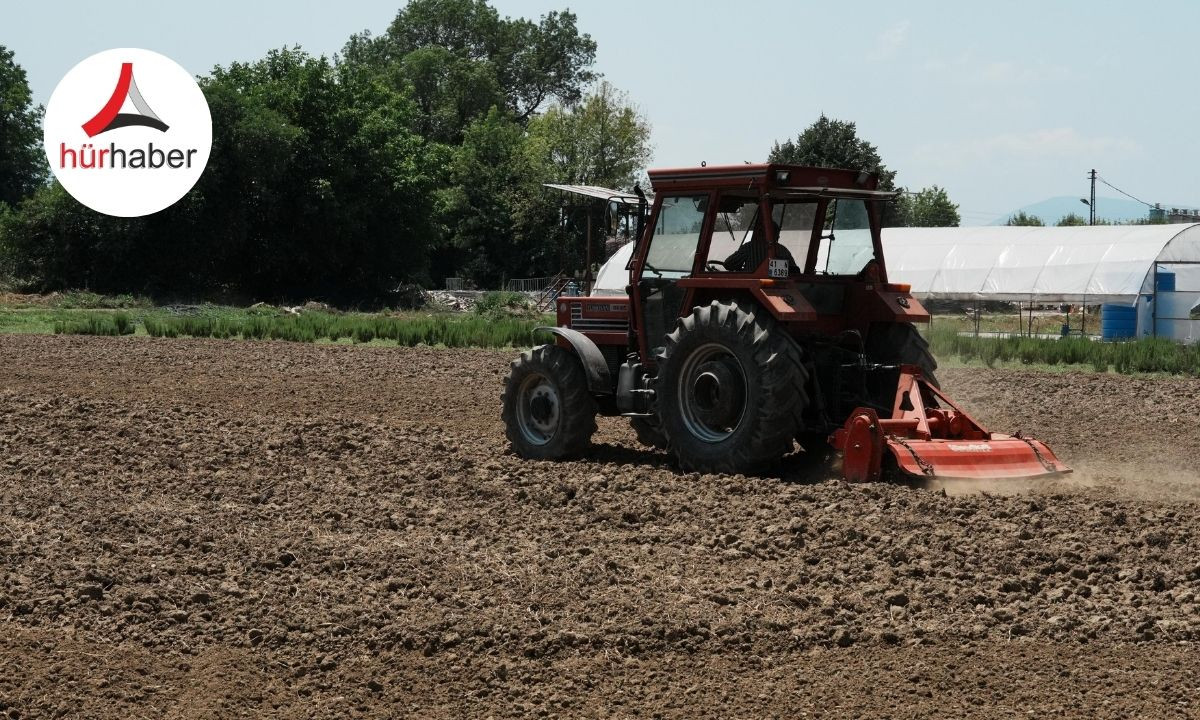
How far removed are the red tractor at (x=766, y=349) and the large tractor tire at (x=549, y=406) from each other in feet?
0.06

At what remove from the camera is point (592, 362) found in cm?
1017

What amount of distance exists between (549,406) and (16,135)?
59548 millimetres

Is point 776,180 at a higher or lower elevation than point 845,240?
higher

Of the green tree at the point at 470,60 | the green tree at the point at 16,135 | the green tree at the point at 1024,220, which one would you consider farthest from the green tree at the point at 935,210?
the green tree at the point at 16,135

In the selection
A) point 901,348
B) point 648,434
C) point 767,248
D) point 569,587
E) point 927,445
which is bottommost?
point 569,587

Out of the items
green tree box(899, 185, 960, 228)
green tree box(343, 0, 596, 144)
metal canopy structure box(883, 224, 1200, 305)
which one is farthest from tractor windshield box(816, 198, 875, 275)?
green tree box(899, 185, 960, 228)

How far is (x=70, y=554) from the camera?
23.7 feet

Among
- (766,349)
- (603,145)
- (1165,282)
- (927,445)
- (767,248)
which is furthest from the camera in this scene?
(603,145)

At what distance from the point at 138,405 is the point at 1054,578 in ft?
33.4

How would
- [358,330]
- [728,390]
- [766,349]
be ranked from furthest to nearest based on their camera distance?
[358,330] → [728,390] → [766,349]

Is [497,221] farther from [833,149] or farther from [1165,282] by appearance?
[1165,282]

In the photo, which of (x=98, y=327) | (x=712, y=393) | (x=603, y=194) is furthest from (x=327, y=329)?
(x=712, y=393)

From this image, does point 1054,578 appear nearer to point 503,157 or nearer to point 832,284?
point 832,284

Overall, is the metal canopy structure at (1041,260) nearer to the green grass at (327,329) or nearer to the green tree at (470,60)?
→ the green grass at (327,329)
